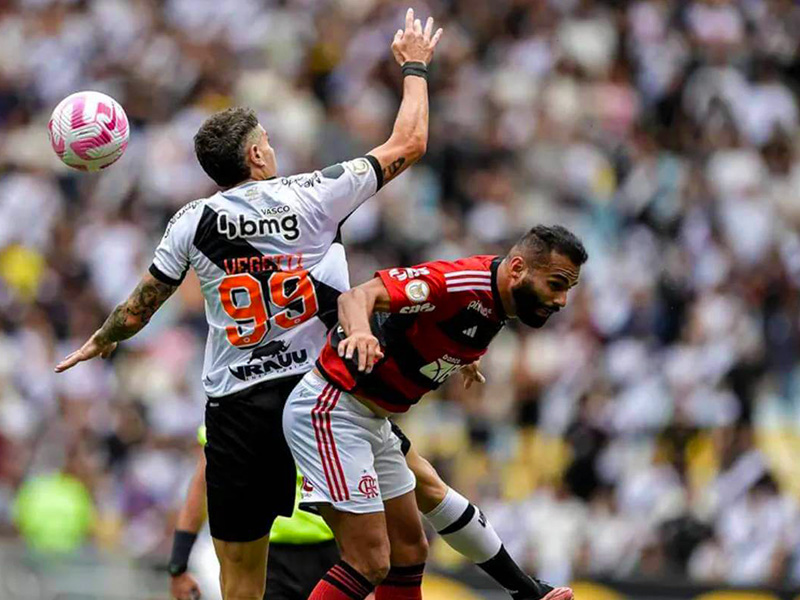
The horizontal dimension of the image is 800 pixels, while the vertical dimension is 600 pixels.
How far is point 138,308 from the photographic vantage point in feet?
27.5

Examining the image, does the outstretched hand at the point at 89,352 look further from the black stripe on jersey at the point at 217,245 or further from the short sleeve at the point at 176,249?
the black stripe on jersey at the point at 217,245

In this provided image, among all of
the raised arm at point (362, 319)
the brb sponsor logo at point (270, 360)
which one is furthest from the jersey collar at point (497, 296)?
the brb sponsor logo at point (270, 360)

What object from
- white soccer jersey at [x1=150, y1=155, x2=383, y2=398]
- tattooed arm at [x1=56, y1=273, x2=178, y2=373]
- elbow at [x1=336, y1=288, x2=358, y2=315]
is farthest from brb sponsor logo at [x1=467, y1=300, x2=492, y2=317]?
tattooed arm at [x1=56, y1=273, x2=178, y2=373]

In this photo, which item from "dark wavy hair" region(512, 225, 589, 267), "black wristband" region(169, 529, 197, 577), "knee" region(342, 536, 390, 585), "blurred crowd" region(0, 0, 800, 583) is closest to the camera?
"dark wavy hair" region(512, 225, 589, 267)

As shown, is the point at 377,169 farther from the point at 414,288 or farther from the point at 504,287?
the point at 504,287

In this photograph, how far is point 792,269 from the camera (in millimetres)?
15812

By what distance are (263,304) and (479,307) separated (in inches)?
40.8

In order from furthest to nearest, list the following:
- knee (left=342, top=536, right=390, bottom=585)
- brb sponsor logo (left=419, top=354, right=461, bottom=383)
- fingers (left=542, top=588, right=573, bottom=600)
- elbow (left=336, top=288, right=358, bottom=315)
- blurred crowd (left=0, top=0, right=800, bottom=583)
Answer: blurred crowd (left=0, top=0, right=800, bottom=583) → fingers (left=542, top=588, right=573, bottom=600) → brb sponsor logo (left=419, top=354, right=461, bottom=383) → knee (left=342, top=536, right=390, bottom=585) → elbow (left=336, top=288, right=358, bottom=315)

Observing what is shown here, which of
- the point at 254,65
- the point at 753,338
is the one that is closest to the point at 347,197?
the point at 753,338

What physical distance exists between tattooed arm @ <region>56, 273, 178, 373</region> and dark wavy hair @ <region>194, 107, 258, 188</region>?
2.02 feet

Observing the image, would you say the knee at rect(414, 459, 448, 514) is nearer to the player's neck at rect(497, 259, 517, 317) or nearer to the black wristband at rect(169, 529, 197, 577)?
the player's neck at rect(497, 259, 517, 317)

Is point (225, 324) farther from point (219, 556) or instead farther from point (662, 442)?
point (662, 442)

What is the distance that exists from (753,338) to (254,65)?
723cm

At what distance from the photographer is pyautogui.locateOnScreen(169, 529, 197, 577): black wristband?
9.54m
